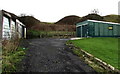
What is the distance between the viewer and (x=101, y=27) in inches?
700

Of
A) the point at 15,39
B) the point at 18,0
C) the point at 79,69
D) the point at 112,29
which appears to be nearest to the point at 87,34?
the point at 112,29

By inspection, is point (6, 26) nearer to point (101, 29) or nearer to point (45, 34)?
point (101, 29)

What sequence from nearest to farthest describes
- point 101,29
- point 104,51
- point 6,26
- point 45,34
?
point 104,51, point 6,26, point 101,29, point 45,34

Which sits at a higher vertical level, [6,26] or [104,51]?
[6,26]

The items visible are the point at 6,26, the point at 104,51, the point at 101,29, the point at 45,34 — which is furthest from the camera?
the point at 45,34

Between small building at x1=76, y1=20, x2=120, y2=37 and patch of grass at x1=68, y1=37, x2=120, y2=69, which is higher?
small building at x1=76, y1=20, x2=120, y2=37

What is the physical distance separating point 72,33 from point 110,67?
2059 cm

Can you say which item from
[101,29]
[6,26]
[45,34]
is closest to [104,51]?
[6,26]

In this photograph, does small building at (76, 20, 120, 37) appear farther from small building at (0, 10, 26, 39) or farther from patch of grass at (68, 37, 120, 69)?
small building at (0, 10, 26, 39)

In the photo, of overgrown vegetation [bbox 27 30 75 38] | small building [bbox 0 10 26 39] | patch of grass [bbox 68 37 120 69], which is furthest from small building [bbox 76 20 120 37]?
small building [bbox 0 10 26 39]

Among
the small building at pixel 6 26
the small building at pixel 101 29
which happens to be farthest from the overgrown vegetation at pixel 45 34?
the small building at pixel 6 26

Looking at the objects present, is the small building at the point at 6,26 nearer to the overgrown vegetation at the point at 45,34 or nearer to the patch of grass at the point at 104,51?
the patch of grass at the point at 104,51

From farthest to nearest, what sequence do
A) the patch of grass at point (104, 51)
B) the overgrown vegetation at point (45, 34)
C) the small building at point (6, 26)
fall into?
the overgrown vegetation at point (45, 34) < the small building at point (6, 26) < the patch of grass at point (104, 51)

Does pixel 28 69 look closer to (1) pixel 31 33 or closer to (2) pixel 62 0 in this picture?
(2) pixel 62 0
